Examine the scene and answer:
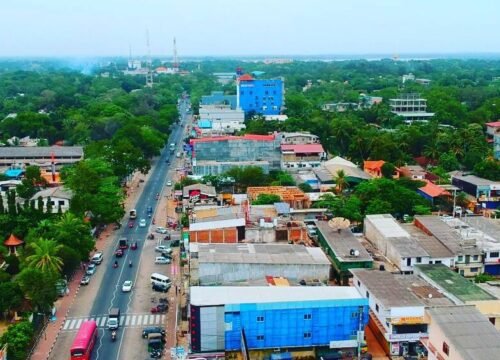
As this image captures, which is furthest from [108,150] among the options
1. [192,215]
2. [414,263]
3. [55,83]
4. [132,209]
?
[55,83]

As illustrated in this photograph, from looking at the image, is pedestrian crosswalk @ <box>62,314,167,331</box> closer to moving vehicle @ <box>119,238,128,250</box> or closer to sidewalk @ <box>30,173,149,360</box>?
sidewalk @ <box>30,173,149,360</box>

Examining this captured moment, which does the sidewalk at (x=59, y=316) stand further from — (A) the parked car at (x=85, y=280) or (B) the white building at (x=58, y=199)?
(B) the white building at (x=58, y=199)

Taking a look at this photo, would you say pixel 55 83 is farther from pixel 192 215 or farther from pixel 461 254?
pixel 461 254

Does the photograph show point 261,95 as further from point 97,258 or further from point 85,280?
point 85,280

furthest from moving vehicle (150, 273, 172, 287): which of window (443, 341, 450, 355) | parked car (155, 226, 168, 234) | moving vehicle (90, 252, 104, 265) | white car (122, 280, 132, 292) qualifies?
window (443, 341, 450, 355)

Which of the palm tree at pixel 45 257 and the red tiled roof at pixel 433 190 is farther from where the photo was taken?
the red tiled roof at pixel 433 190

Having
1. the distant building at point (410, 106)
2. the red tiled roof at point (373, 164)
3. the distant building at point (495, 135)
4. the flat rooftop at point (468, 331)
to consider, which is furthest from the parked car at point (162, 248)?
the distant building at point (410, 106)

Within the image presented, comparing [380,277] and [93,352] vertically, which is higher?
[380,277]
